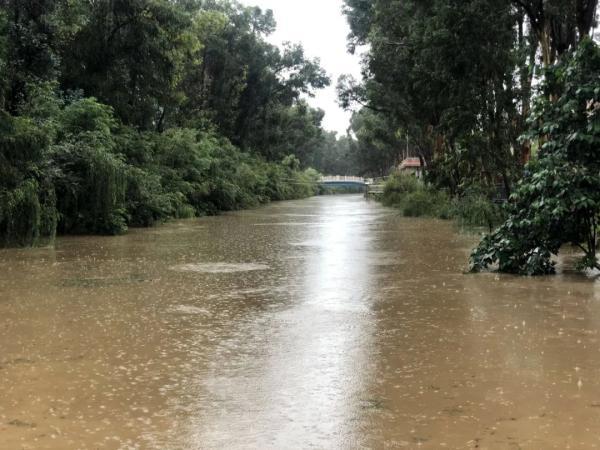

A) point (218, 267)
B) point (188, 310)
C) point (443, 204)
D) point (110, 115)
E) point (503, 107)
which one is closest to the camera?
point (188, 310)

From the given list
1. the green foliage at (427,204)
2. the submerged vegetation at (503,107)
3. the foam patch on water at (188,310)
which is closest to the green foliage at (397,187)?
the submerged vegetation at (503,107)

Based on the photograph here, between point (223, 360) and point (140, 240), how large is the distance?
1219 centimetres

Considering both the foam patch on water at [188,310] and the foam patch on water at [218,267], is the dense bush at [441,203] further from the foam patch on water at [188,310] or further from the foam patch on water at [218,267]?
the foam patch on water at [188,310]

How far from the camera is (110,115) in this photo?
23.3 m

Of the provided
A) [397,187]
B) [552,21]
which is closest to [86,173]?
[552,21]

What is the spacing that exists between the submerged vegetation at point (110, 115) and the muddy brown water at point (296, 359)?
3.63 m

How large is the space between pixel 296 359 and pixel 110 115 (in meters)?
19.6

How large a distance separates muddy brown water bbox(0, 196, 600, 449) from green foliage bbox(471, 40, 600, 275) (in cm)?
54

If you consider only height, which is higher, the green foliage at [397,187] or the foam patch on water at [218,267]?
the green foliage at [397,187]

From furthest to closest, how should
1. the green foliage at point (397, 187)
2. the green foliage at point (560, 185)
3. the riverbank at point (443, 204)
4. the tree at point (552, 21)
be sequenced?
the green foliage at point (397, 187) < the riverbank at point (443, 204) < the tree at point (552, 21) < the green foliage at point (560, 185)

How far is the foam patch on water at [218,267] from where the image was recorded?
11473 millimetres

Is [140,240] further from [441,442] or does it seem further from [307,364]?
[441,442]

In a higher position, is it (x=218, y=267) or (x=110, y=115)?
(x=110, y=115)

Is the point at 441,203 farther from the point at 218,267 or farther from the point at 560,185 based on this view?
the point at 560,185
